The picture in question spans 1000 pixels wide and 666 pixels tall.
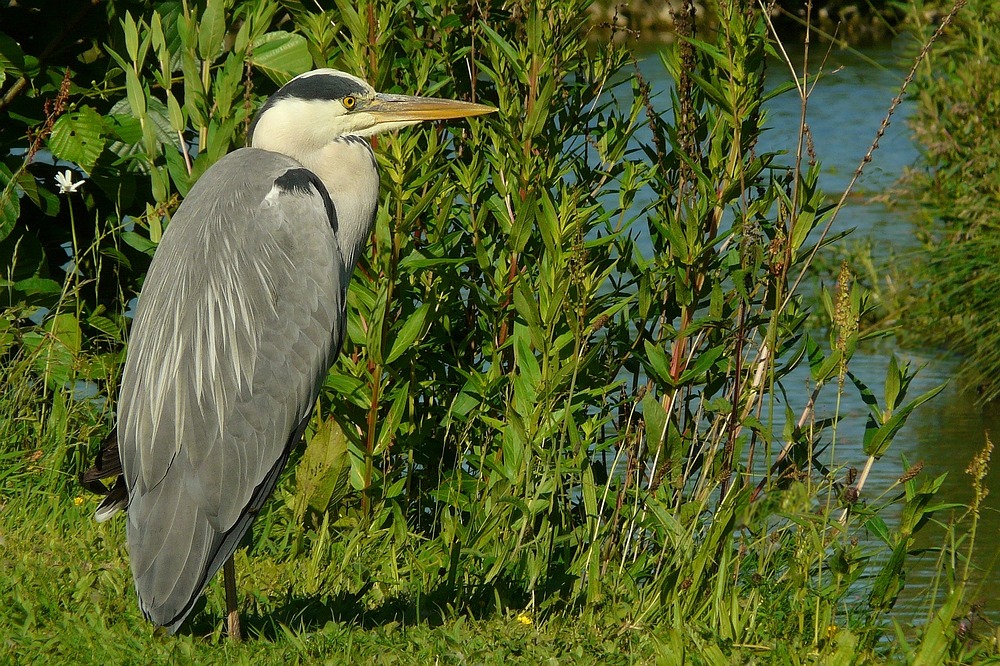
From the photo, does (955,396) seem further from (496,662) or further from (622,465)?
(496,662)

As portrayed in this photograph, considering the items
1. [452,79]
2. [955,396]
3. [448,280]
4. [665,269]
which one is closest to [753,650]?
[665,269]

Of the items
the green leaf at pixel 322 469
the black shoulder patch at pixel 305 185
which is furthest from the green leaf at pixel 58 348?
the black shoulder patch at pixel 305 185

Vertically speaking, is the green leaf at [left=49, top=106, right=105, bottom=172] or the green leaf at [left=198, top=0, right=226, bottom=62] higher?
the green leaf at [left=198, top=0, right=226, bottom=62]

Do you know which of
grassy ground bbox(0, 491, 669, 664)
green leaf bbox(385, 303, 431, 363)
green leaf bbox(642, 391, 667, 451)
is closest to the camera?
grassy ground bbox(0, 491, 669, 664)

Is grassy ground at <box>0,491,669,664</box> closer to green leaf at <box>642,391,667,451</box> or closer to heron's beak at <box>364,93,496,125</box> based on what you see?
green leaf at <box>642,391,667,451</box>

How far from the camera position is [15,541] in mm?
4074

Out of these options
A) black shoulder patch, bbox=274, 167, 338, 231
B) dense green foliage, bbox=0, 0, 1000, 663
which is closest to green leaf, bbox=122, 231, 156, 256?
dense green foliage, bbox=0, 0, 1000, 663

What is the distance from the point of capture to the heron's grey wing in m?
3.45

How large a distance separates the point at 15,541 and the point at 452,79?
7.39ft

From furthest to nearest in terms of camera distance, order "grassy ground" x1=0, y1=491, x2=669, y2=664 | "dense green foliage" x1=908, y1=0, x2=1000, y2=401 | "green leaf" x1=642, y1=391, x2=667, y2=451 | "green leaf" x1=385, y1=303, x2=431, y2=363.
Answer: "dense green foliage" x1=908, y1=0, x2=1000, y2=401 → "green leaf" x1=385, y1=303, x2=431, y2=363 → "green leaf" x1=642, y1=391, x2=667, y2=451 → "grassy ground" x1=0, y1=491, x2=669, y2=664

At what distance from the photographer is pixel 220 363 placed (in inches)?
144

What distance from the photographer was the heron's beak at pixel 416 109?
4160 mm

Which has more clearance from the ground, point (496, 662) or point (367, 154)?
point (367, 154)

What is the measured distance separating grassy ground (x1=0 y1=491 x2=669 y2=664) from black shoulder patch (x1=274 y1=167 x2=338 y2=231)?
1.23 meters
